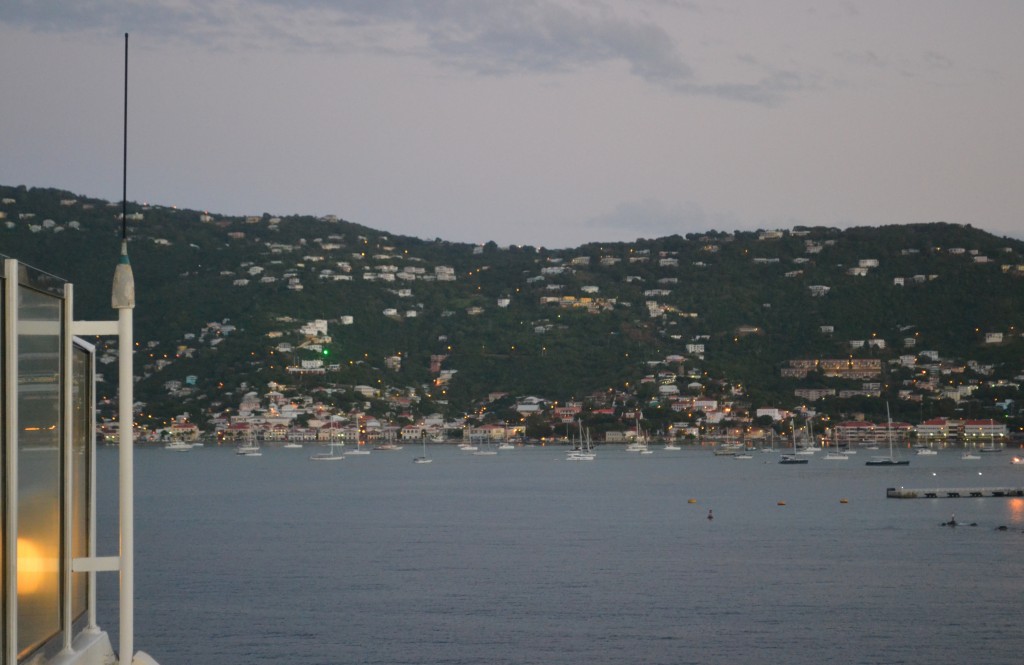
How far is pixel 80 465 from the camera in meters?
7.36

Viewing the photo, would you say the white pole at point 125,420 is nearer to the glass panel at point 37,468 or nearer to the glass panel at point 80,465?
the glass panel at point 37,468

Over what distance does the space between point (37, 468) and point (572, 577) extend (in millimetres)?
35464

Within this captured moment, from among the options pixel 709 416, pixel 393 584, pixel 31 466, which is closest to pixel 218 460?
pixel 709 416

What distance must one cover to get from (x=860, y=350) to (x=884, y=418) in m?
14.2

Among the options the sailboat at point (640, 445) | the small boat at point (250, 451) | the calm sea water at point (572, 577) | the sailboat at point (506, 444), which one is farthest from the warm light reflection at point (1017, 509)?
the sailboat at point (506, 444)

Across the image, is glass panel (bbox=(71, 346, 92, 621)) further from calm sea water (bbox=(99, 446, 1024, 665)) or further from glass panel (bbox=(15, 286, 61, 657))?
calm sea water (bbox=(99, 446, 1024, 665))

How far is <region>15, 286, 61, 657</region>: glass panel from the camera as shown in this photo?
6.08 metres

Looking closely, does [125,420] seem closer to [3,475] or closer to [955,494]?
[3,475]

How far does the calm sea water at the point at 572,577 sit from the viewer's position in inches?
1171

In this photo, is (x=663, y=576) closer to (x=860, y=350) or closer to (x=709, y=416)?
(x=709, y=416)

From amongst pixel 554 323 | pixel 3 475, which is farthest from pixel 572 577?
pixel 554 323

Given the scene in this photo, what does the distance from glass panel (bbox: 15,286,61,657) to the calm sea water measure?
71.1 ft

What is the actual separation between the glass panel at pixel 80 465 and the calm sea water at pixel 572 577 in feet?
68.7

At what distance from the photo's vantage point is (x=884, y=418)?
156m
